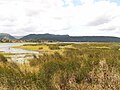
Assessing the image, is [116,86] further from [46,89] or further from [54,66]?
[54,66]

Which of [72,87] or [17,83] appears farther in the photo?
[17,83]

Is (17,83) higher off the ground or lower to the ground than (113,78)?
lower

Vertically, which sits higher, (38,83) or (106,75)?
(106,75)

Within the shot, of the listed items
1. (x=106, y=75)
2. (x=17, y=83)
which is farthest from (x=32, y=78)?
(x=106, y=75)

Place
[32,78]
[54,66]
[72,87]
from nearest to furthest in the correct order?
[72,87] → [32,78] → [54,66]

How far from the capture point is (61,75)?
500 inches

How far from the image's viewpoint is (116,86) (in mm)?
8344

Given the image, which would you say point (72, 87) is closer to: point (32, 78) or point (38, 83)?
point (38, 83)

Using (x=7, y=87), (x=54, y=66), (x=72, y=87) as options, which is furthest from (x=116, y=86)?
(x=54, y=66)

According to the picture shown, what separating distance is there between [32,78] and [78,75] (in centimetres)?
293

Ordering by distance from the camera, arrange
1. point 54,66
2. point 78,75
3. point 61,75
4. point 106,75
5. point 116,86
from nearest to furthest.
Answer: point 116,86 < point 106,75 < point 61,75 < point 78,75 < point 54,66

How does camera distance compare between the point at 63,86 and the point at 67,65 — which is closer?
the point at 63,86

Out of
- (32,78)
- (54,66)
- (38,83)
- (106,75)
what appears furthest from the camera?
(54,66)

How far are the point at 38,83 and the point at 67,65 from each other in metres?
5.61
